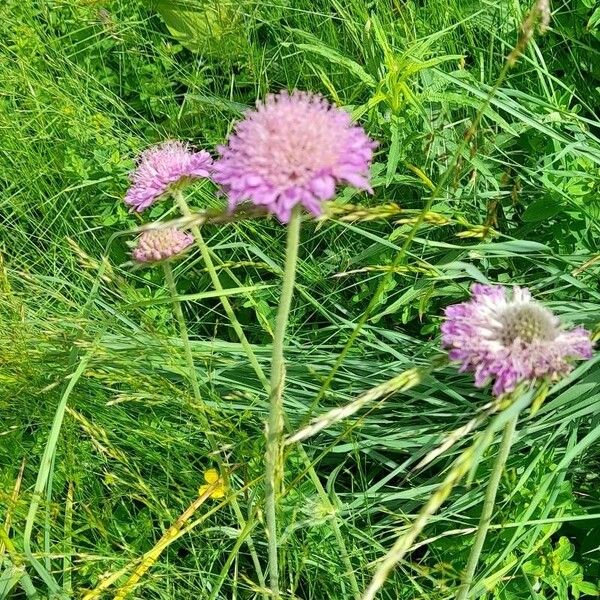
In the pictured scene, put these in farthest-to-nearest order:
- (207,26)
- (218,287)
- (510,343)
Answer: (207,26) → (218,287) → (510,343)

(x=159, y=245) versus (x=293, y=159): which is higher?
(x=293, y=159)

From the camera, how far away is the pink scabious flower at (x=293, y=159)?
0.58 metres

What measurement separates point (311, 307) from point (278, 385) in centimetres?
71

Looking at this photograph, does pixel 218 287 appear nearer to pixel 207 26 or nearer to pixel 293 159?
pixel 293 159

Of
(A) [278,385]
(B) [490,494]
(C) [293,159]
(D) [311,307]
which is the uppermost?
(C) [293,159]

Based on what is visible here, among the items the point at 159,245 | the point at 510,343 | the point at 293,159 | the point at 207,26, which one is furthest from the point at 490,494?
the point at 207,26

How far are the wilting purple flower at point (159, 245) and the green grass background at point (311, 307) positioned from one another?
68 mm

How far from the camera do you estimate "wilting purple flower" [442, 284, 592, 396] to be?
2.13 feet

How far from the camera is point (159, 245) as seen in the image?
3.12ft

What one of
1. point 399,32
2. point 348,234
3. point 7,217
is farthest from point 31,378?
point 399,32

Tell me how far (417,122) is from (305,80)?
300 mm

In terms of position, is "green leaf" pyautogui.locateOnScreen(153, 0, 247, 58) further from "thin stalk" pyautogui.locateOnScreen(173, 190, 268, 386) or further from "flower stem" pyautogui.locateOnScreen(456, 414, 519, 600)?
"flower stem" pyautogui.locateOnScreen(456, 414, 519, 600)

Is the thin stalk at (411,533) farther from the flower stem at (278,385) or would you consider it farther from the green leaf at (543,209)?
the green leaf at (543,209)

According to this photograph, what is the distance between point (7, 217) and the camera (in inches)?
56.7
